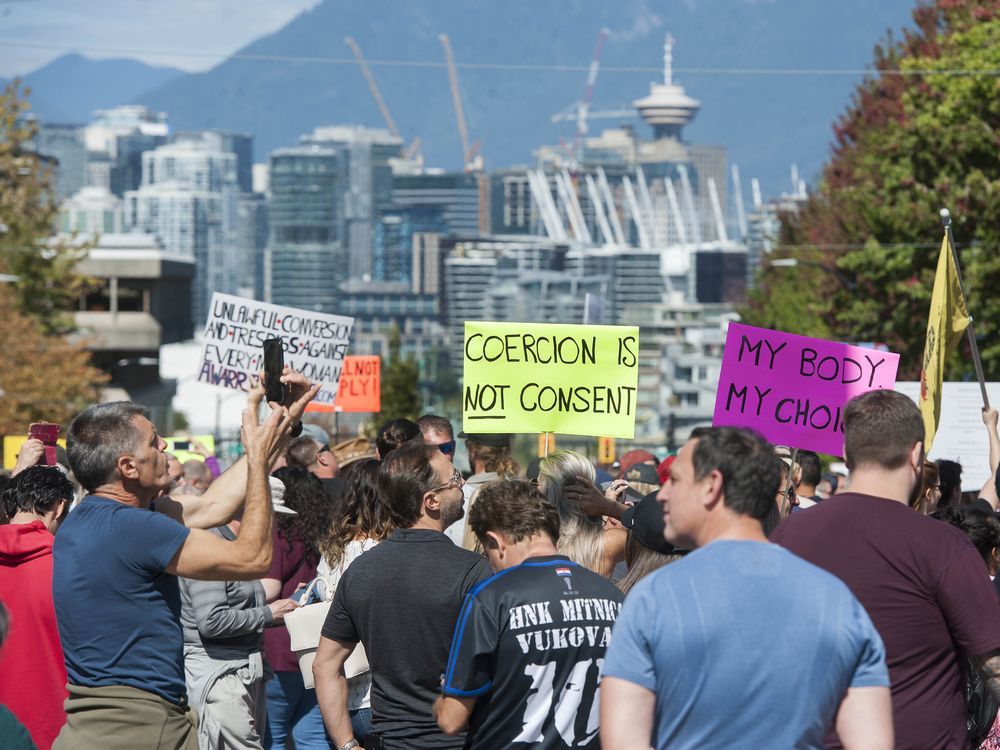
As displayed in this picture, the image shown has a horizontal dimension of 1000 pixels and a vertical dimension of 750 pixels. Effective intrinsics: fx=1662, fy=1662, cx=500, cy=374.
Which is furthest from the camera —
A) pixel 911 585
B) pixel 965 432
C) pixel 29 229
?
pixel 29 229

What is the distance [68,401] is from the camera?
167 ft

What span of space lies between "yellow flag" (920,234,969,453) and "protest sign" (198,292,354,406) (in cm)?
461


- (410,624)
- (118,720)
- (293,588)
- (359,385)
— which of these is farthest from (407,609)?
(359,385)

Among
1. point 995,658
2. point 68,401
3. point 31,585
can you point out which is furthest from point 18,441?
point 68,401

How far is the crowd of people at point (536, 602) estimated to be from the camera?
377cm

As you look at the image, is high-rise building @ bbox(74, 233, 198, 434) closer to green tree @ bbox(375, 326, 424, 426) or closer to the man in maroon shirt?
green tree @ bbox(375, 326, 424, 426)

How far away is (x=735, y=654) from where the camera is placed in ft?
12.3

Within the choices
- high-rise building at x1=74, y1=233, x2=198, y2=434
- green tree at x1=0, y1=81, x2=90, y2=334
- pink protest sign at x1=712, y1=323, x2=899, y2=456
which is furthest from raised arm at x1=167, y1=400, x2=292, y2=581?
high-rise building at x1=74, y1=233, x2=198, y2=434

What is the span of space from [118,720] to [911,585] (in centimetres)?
236

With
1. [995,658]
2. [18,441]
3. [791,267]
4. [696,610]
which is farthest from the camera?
[791,267]

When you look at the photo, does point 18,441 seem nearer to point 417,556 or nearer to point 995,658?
point 417,556

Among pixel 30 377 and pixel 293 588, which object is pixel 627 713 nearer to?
pixel 293 588

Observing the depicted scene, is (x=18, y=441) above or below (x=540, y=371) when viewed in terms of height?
below

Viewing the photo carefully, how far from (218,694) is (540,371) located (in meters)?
3.14
